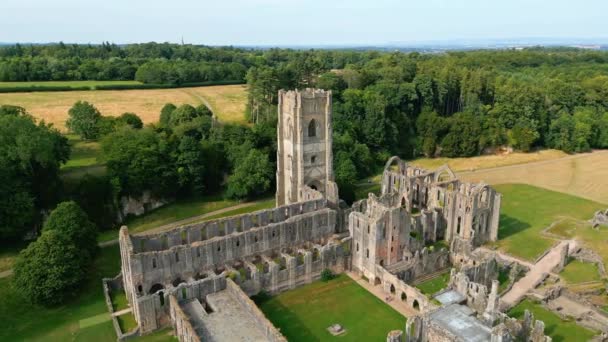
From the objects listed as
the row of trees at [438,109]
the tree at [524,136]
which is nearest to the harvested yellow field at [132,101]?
the row of trees at [438,109]

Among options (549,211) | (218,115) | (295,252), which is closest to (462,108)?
(549,211)

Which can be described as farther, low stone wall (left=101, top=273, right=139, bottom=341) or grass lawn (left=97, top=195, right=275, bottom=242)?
grass lawn (left=97, top=195, right=275, bottom=242)

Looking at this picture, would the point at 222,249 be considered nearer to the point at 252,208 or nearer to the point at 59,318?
the point at 59,318

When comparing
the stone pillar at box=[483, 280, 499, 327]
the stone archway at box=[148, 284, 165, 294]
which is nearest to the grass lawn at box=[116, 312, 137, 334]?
the stone archway at box=[148, 284, 165, 294]

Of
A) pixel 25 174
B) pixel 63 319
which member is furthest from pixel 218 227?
pixel 25 174

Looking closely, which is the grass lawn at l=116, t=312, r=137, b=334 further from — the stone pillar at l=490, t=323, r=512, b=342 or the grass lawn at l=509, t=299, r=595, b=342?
the grass lawn at l=509, t=299, r=595, b=342

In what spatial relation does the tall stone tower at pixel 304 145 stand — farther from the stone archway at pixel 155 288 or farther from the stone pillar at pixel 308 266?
the stone archway at pixel 155 288
